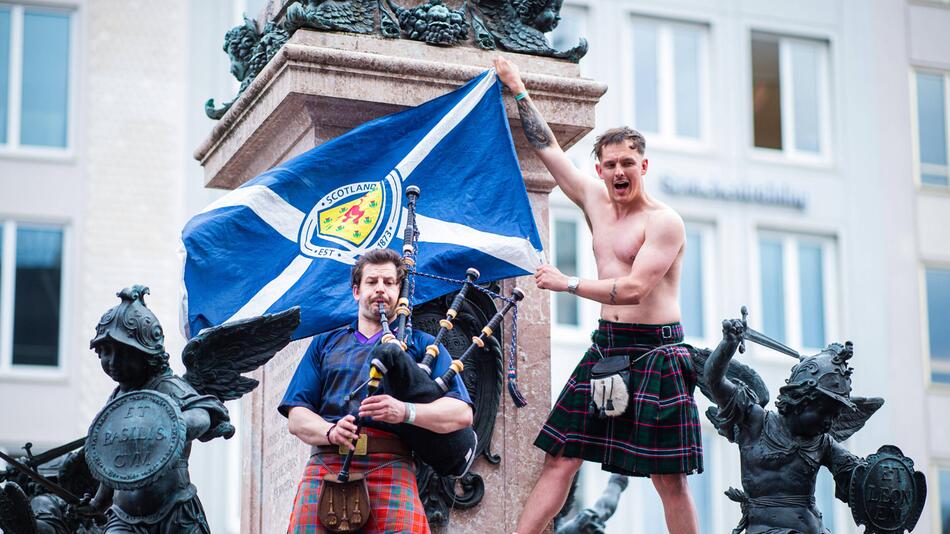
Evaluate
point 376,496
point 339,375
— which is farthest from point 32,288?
point 376,496

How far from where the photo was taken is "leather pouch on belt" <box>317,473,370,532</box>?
768 cm

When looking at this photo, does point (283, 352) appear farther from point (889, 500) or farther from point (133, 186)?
point (133, 186)

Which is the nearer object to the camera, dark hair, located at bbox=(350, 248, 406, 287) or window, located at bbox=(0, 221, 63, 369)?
dark hair, located at bbox=(350, 248, 406, 287)

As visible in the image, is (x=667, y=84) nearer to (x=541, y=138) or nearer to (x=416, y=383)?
(x=541, y=138)

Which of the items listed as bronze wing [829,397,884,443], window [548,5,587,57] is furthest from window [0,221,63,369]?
bronze wing [829,397,884,443]

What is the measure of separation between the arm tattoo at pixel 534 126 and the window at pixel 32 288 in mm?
18242

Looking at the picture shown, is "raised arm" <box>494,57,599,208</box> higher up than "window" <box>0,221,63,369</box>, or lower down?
lower down

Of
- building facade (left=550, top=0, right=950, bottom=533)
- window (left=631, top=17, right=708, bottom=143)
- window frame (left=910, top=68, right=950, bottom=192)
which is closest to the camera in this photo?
building facade (left=550, top=0, right=950, bottom=533)

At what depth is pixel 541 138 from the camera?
9.44m

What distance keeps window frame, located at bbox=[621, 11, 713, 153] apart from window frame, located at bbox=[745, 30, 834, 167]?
2.24 ft

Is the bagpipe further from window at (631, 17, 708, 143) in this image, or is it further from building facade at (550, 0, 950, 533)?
window at (631, 17, 708, 143)

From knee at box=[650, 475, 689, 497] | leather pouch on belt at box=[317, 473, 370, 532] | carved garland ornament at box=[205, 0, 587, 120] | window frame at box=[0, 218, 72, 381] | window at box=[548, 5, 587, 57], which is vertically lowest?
leather pouch on belt at box=[317, 473, 370, 532]

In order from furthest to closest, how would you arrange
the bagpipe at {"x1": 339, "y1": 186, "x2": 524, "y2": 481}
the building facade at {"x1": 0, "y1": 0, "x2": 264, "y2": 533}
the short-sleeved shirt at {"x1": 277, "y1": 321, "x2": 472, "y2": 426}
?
1. the building facade at {"x1": 0, "y1": 0, "x2": 264, "y2": 533}
2. the short-sleeved shirt at {"x1": 277, "y1": 321, "x2": 472, "y2": 426}
3. the bagpipe at {"x1": 339, "y1": 186, "x2": 524, "y2": 481}

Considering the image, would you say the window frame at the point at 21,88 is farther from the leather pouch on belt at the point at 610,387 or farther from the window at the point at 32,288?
the leather pouch on belt at the point at 610,387
